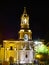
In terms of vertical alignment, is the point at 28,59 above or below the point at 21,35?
below

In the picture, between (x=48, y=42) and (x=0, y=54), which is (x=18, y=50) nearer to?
(x=0, y=54)

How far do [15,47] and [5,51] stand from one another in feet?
7.01

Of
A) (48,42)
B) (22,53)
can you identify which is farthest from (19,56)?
(48,42)

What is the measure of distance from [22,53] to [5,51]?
3.68 metres

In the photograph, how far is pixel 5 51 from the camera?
52.7 meters

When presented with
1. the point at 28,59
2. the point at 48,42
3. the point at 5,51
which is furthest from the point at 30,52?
the point at 48,42

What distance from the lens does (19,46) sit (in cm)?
5300

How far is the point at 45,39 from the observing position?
62250 millimetres

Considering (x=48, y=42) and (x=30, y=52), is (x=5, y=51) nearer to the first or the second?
(x=30, y=52)

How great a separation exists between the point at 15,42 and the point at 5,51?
2.65 meters

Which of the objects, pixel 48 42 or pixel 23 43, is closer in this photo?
pixel 23 43

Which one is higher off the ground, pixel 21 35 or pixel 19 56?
pixel 21 35

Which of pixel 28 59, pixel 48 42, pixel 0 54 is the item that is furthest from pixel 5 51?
pixel 48 42

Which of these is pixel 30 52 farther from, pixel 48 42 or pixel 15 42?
pixel 48 42
